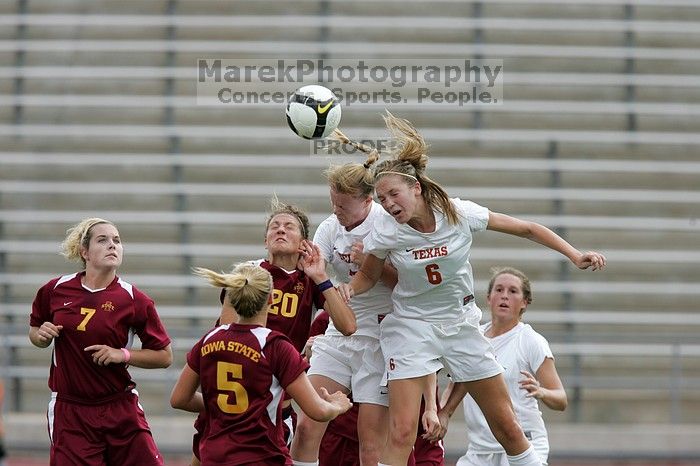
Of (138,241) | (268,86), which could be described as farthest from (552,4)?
(138,241)

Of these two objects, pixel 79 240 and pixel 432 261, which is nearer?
pixel 432 261

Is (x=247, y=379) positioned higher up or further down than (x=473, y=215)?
further down

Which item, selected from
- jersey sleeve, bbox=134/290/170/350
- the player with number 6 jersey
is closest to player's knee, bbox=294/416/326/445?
the player with number 6 jersey

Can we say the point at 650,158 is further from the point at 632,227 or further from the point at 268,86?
the point at 268,86

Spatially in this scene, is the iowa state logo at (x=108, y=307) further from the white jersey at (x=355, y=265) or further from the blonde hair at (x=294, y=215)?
the white jersey at (x=355, y=265)

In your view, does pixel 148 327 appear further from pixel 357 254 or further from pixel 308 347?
pixel 357 254

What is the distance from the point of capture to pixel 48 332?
5492 mm

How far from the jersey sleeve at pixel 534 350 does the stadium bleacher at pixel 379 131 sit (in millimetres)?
5607

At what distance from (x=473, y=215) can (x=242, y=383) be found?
1.56 metres

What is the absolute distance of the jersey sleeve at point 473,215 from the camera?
557cm

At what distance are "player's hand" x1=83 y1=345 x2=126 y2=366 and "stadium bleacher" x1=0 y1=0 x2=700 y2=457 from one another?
614 cm

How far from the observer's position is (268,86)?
12742 mm

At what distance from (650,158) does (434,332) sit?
770 cm

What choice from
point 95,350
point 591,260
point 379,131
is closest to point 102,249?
point 95,350
